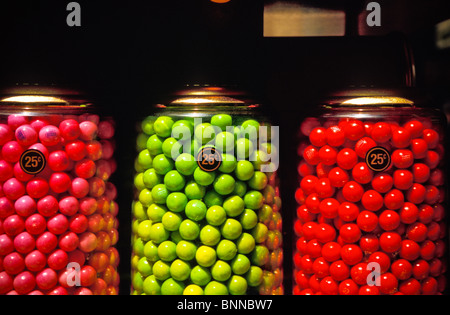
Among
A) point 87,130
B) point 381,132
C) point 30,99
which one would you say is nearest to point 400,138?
point 381,132

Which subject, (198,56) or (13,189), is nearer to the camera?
(13,189)

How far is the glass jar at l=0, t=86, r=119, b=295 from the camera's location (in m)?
0.74

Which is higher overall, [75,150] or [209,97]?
[209,97]

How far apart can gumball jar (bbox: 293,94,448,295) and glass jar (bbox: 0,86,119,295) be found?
41 centimetres

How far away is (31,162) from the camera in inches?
29.2

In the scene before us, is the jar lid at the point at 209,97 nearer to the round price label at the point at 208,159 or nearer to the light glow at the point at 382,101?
the round price label at the point at 208,159

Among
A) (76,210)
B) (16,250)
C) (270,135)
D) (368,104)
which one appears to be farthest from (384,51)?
(16,250)

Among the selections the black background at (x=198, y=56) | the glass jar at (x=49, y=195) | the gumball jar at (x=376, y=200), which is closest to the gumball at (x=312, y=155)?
the gumball jar at (x=376, y=200)

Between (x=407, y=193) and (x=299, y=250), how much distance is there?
0.23 metres

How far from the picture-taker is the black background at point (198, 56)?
0.85 m

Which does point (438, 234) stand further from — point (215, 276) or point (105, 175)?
point (105, 175)

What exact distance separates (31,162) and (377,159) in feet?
2.03

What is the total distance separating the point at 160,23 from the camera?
0.91m

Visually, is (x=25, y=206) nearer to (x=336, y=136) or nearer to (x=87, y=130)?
(x=87, y=130)
